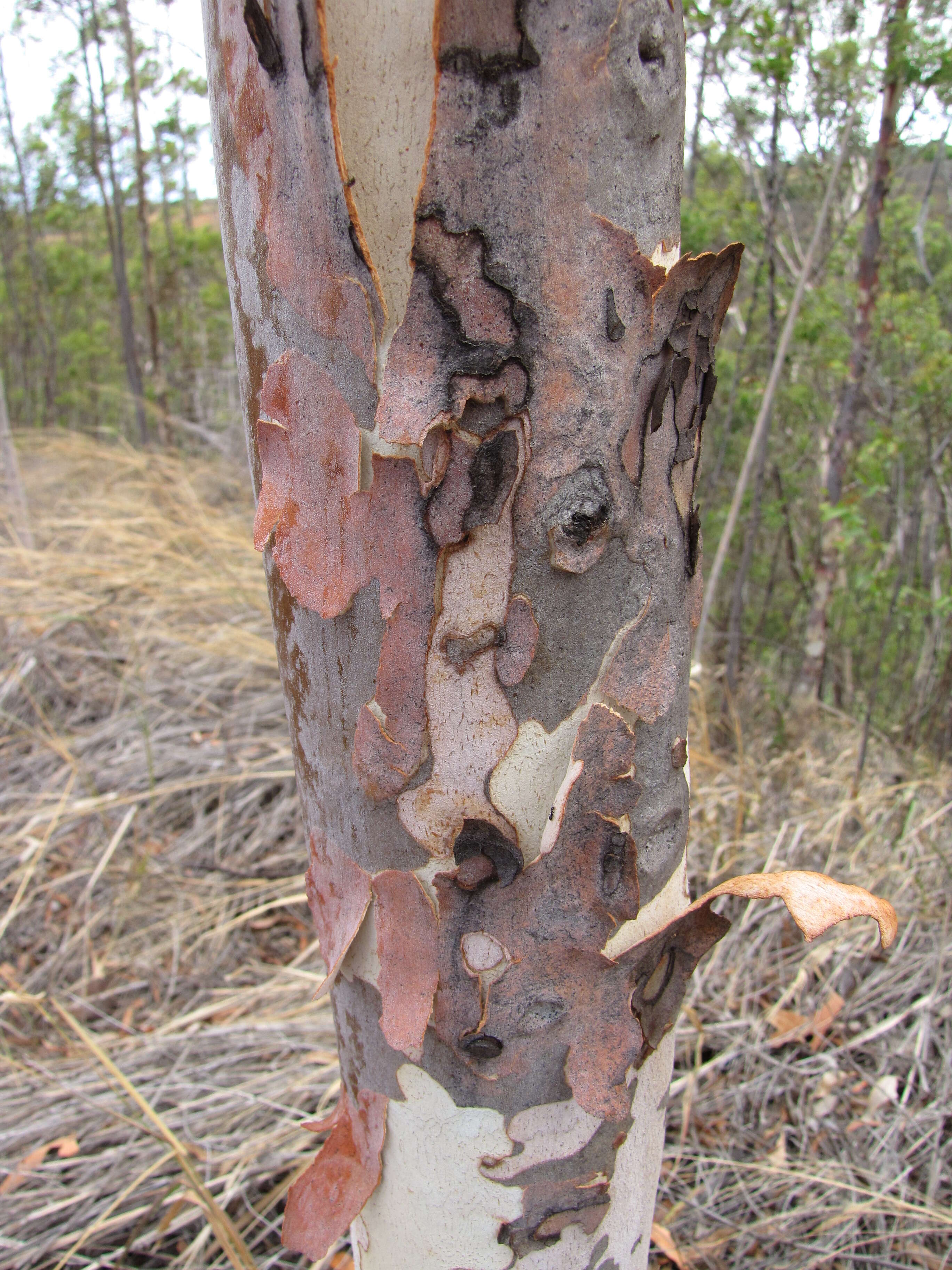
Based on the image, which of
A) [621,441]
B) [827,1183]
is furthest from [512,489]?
[827,1183]

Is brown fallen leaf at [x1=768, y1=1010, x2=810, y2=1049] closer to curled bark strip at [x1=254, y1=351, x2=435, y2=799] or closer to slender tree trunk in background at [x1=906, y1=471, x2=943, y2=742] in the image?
curled bark strip at [x1=254, y1=351, x2=435, y2=799]

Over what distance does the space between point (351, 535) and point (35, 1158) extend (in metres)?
1.31

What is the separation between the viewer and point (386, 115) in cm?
29

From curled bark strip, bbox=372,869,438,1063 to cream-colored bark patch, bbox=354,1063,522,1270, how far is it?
4 centimetres

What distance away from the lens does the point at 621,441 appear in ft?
1.05

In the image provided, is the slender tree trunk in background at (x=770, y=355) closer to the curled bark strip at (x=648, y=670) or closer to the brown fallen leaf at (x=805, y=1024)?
the brown fallen leaf at (x=805, y=1024)

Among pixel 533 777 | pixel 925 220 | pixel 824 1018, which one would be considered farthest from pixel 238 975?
pixel 925 220

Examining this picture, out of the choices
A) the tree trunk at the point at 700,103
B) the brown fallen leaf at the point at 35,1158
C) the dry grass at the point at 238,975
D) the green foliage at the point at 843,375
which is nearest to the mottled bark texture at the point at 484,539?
the dry grass at the point at 238,975

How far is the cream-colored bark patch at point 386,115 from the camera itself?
285 millimetres

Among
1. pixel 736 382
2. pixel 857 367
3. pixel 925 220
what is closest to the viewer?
pixel 857 367

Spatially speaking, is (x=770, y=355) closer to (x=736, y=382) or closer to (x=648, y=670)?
(x=736, y=382)

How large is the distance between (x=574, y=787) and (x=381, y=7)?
0.30m

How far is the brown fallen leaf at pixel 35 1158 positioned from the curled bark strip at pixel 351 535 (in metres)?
1.21

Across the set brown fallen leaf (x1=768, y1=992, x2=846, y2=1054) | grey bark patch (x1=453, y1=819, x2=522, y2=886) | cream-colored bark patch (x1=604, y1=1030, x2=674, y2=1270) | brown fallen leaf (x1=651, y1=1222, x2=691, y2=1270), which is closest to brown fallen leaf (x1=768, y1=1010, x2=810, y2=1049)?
brown fallen leaf (x1=768, y1=992, x2=846, y2=1054)
